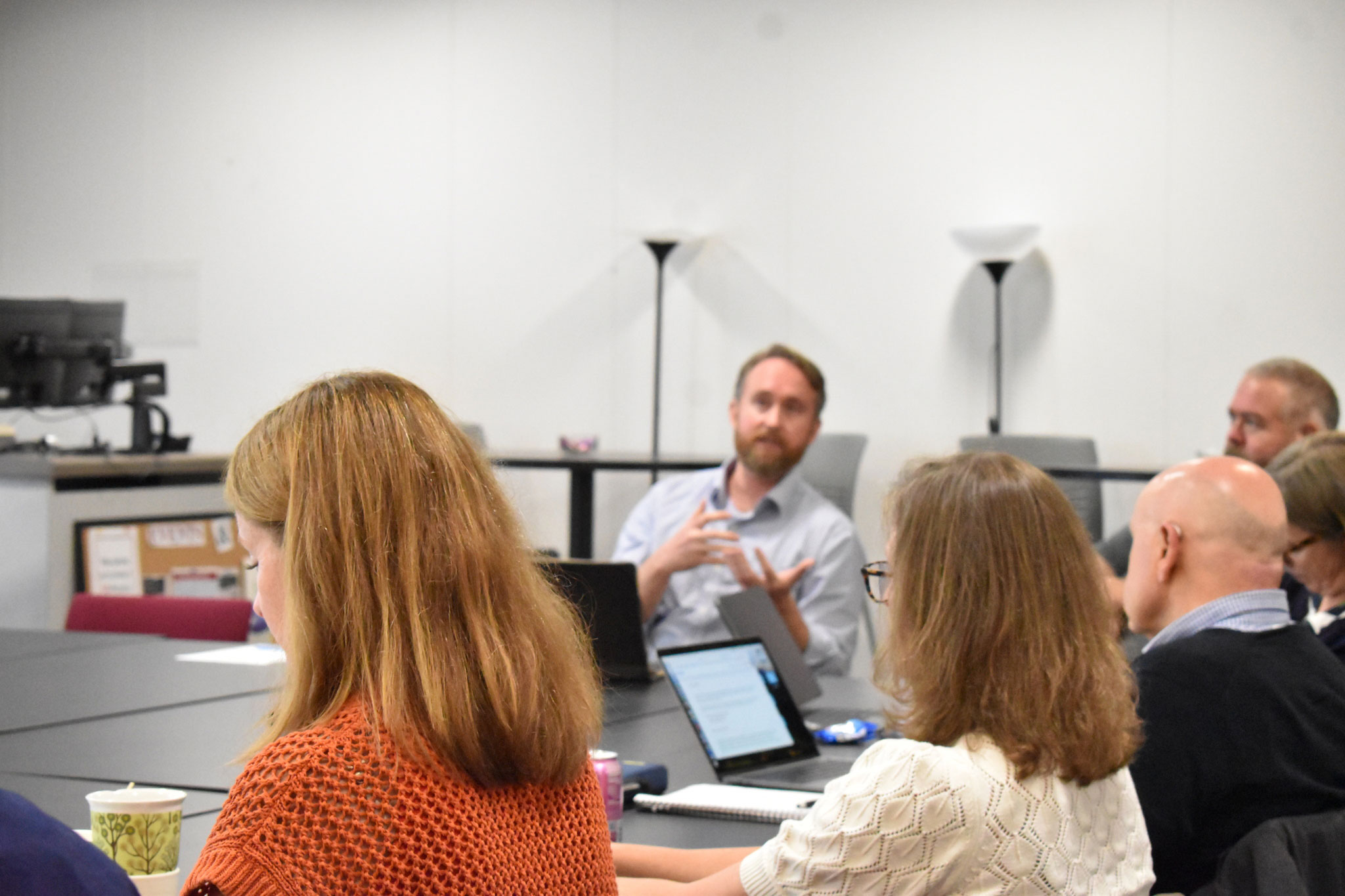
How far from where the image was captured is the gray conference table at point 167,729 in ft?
5.95

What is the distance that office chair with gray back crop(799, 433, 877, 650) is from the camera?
5746mm

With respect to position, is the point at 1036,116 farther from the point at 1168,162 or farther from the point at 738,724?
the point at 738,724

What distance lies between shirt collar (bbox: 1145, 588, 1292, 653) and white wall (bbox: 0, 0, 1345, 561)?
3840 mm

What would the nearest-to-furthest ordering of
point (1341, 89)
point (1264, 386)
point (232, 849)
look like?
point (232, 849), point (1264, 386), point (1341, 89)

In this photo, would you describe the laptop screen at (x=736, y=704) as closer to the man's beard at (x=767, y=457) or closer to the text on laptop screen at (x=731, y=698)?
the text on laptop screen at (x=731, y=698)

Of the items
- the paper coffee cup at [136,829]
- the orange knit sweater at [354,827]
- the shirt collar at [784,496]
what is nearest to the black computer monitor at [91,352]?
the shirt collar at [784,496]

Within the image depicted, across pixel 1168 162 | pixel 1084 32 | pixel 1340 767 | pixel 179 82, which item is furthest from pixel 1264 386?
pixel 179 82

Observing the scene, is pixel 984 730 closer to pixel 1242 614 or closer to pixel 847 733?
pixel 1242 614

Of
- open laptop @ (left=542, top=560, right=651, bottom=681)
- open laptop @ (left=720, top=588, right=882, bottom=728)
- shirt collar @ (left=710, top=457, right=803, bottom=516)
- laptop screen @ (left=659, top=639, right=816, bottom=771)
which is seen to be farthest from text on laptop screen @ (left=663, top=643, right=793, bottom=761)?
shirt collar @ (left=710, top=457, right=803, bottom=516)

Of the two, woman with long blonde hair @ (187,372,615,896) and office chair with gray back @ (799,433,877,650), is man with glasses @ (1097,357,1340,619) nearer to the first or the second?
office chair with gray back @ (799,433,877,650)

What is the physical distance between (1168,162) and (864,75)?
1.37 meters

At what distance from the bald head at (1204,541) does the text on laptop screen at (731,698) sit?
56cm

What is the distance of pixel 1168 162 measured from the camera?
224 inches

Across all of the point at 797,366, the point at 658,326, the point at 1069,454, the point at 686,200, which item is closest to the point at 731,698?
the point at 797,366
